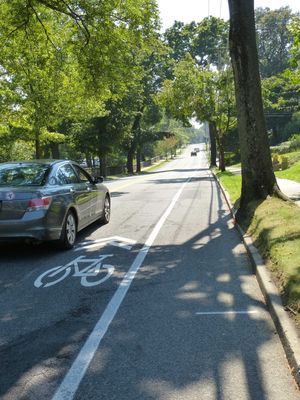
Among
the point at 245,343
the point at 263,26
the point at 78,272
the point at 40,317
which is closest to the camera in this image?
the point at 245,343

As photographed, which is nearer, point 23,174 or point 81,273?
point 81,273

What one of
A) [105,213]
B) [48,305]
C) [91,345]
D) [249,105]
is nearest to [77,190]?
[105,213]

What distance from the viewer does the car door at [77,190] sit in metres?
8.84

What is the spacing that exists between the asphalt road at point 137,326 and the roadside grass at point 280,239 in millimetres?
322

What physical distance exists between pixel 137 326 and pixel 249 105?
24.5 ft

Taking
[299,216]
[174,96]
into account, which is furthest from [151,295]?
[174,96]

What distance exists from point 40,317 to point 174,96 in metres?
31.4

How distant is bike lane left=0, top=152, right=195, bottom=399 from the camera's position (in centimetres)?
389

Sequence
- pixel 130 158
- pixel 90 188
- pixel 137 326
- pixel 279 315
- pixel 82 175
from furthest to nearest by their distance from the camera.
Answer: pixel 130 158, pixel 82 175, pixel 90 188, pixel 137 326, pixel 279 315

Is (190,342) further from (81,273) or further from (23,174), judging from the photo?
(23,174)

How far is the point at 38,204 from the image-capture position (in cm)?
770

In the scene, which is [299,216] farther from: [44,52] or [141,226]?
[44,52]

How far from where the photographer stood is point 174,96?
3519 centimetres

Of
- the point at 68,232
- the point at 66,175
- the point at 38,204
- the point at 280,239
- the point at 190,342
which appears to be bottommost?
the point at 190,342
